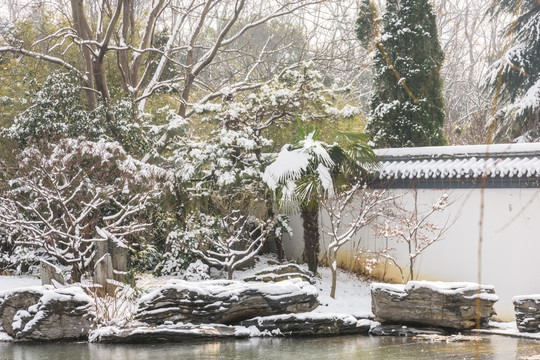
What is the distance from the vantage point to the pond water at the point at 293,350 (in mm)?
7078

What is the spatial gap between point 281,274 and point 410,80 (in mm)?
4321

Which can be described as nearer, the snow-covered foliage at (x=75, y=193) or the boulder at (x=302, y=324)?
the boulder at (x=302, y=324)

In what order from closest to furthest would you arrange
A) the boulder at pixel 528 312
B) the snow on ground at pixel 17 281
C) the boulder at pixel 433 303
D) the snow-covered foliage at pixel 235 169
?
the boulder at pixel 528 312
the boulder at pixel 433 303
the snow on ground at pixel 17 281
the snow-covered foliage at pixel 235 169

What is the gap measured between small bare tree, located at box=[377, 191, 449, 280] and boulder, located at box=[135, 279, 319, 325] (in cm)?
256

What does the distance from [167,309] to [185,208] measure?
121 inches

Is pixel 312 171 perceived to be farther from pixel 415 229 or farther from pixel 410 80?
pixel 410 80

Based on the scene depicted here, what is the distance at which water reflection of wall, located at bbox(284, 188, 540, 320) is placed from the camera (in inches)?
397

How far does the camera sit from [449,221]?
11.0 metres

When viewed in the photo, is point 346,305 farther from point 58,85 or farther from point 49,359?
point 58,85

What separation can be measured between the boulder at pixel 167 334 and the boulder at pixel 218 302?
6.9 inches

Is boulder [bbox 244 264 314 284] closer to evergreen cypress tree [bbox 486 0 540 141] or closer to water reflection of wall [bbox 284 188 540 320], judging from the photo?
water reflection of wall [bbox 284 188 540 320]

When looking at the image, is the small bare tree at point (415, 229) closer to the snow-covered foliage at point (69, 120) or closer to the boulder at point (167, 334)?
the boulder at point (167, 334)

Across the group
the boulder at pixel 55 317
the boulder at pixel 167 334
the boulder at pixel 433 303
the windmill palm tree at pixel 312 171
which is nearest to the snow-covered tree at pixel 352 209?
the windmill palm tree at pixel 312 171

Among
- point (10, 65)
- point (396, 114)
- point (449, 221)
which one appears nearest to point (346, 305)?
point (449, 221)
